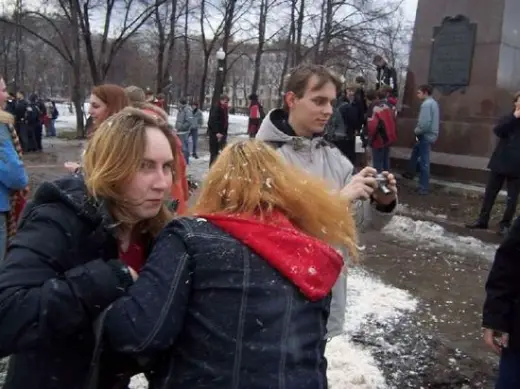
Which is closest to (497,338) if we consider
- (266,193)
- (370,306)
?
(266,193)

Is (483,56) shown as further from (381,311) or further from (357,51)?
(357,51)

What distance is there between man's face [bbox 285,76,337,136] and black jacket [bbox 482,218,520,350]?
100 cm

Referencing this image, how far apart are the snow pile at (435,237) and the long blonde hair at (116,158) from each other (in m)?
5.83

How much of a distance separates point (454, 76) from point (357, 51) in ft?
71.2

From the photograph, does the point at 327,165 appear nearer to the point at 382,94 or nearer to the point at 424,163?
the point at 424,163

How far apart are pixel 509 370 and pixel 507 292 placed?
1.13 feet

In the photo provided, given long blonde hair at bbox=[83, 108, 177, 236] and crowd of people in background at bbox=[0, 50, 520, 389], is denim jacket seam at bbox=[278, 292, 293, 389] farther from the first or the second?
long blonde hair at bbox=[83, 108, 177, 236]

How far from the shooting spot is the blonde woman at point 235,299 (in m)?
1.37

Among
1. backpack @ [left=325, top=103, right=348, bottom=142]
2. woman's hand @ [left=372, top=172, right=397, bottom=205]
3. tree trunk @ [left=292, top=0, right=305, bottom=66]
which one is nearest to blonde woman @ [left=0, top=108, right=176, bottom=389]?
woman's hand @ [left=372, top=172, right=397, bottom=205]

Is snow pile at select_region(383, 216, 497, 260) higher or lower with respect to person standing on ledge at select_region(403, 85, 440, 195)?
lower

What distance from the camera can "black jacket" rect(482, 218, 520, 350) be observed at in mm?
2486

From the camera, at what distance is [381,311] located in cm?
500

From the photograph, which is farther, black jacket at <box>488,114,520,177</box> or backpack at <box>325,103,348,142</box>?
backpack at <box>325,103,348,142</box>

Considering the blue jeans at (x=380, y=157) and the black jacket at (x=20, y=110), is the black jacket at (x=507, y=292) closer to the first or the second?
the blue jeans at (x=380, y=157)
